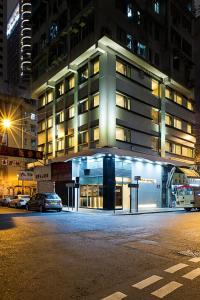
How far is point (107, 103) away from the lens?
32500mm

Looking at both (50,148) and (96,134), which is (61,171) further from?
(96,134)

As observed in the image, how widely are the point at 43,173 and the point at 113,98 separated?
1404cm

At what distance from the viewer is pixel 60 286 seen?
6.69 meters

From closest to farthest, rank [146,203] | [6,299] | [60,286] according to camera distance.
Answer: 1. [6,299]
2. [60,286]
3. [146,203]

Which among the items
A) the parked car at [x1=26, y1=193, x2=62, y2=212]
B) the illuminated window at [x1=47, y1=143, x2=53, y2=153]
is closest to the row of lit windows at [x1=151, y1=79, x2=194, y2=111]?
the illuminated window at [x1=47, y1=143, x2=53, y2=153]

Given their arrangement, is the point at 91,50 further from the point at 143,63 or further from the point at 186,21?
the point at 186,21

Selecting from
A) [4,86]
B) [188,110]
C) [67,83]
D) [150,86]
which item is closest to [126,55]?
[150,86]

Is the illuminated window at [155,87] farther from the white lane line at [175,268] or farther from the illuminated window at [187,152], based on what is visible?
the white lane line at [175,268]

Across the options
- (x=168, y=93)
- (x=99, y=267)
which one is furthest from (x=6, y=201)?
(x=99, y=267)

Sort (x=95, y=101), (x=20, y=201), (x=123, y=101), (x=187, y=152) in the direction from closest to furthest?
1. (x=95, y=101)
2. (x=123, y=101)
3. (x=20, y=201)
4. (x=187, y=152)

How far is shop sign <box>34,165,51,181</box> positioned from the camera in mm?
40188

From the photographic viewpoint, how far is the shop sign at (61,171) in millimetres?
36125

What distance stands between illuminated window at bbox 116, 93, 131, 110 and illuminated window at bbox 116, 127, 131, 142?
2.34m

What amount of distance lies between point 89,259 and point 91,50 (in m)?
27.8
